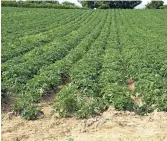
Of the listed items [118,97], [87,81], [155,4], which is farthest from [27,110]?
[155,4]

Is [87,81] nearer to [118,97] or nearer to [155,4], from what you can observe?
[118,97]

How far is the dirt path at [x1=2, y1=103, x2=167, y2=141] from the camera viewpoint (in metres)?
8.63

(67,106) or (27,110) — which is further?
(67,106)

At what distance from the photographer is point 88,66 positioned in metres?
14.4

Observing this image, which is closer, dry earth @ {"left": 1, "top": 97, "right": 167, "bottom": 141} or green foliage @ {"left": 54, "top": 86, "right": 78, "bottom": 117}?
dry earth @ {"left": 1, "top": 97, "right": 167, "bottom": 141}

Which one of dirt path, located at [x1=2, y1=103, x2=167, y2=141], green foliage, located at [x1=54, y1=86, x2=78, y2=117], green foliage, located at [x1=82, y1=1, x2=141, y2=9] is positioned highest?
green foliage, located at [x1=82, y1=1, x2=141, y2=9]

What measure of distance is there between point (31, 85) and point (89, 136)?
3676 millimetres

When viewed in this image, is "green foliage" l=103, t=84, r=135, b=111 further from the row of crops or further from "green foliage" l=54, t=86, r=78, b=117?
"green foliage" l=54, t=86, r=78, b=117

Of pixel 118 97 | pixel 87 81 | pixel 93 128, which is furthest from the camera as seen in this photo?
pixel 87 81

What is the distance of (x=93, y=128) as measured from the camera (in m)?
9.16

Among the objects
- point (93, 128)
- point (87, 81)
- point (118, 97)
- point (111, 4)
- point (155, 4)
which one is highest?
point (155, 4)

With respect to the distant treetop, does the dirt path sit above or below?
below

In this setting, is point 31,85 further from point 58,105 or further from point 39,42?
point 39,42

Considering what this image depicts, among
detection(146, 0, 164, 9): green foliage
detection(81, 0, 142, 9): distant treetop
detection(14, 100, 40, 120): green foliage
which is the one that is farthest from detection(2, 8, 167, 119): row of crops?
detection(146, 0, 164, 9): green foliage
